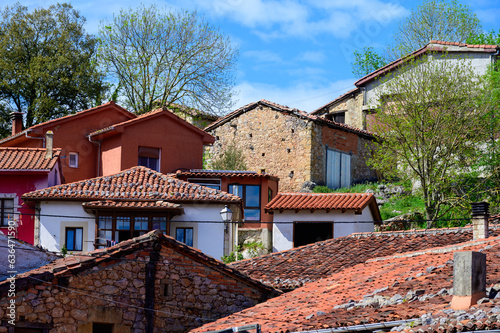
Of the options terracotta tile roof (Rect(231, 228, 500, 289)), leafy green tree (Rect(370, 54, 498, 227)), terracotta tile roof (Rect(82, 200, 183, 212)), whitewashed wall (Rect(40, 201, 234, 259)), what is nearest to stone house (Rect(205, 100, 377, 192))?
leafy green tree (Rect(370, 54, 498, 227))

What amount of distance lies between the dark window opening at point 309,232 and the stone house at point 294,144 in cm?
644

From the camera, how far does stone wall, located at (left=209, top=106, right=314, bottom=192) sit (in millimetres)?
31344

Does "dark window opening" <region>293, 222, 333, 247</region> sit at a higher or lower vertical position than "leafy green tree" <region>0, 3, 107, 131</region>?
lower

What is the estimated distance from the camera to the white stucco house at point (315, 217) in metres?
24.1

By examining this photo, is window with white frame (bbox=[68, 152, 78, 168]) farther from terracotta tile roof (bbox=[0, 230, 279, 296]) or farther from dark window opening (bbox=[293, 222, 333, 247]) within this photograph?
terracotta tile roof (bbox=[0, 230, 279, 296])

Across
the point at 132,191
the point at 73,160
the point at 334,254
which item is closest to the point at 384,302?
the point at 334,254

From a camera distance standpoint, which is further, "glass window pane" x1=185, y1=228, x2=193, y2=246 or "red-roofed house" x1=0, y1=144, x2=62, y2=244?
"red-roofed house" x1=0, y1=144, x2=62, y2=244

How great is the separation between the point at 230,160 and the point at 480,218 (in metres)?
17.2

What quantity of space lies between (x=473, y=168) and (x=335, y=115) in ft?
36.1

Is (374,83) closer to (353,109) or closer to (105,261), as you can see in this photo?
(353,109)

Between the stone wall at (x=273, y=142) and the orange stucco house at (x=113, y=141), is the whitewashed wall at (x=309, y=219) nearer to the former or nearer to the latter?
the orange stucco house at (x=113, y=141)

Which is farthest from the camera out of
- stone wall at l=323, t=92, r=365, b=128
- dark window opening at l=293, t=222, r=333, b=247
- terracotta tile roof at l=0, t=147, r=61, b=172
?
stone wall at l=323, t=92, r=365, b=128

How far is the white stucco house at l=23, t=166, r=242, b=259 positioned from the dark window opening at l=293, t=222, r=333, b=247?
9.66 feet

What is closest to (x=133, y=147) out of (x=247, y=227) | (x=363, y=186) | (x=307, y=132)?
(x=247, y=227)
